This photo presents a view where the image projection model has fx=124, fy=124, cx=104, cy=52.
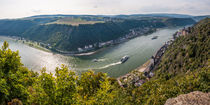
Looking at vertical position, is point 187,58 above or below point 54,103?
below

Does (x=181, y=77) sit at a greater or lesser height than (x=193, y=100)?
lesser

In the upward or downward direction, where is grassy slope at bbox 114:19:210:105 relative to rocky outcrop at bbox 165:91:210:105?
downward

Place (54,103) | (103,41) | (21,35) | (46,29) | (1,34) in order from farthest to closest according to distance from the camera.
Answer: (1,34), (21,35), (46,29), (103,41), (54,103)

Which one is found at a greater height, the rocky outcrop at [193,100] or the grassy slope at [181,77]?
the rocky outcrop at [193,100]

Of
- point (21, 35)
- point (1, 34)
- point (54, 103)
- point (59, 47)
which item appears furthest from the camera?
point (1, 34)

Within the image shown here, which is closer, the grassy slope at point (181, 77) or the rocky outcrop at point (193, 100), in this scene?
the rocky outcrop at point (193, 100)

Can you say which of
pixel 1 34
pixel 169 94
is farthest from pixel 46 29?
pixel 169 94

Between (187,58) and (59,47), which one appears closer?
(187,58)

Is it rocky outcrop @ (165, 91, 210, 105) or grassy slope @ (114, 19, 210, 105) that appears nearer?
rocky outcrop @ (165, 91, 210, 105)


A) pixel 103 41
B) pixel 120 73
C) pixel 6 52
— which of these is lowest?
pixel 120 73

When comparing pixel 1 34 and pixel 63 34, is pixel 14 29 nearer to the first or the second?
pixel 1 34

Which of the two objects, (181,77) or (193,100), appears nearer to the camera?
(193,100)
